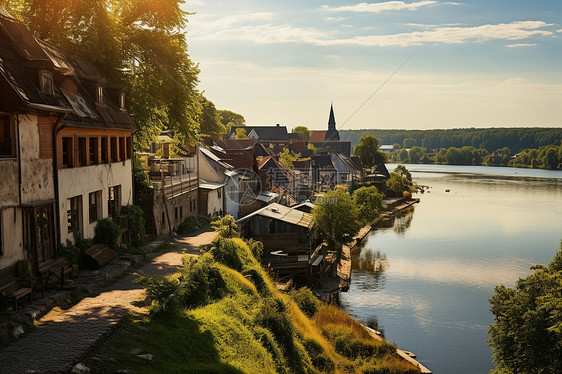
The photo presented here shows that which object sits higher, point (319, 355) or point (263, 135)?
point (263, 135)

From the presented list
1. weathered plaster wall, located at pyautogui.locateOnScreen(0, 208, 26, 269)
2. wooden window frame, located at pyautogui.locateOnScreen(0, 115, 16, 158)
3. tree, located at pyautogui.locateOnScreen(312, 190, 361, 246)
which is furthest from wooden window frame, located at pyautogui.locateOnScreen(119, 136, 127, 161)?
tree, located at pyautogui.locateOnScreen(312, 190, 361, 246)

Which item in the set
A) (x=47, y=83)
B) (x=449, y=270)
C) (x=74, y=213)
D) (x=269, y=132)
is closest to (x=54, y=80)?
(x=47, y=83)

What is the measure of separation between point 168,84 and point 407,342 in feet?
70.4

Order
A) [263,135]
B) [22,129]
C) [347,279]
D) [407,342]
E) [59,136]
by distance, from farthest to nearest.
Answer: [263,135]
[347,279]
[407,342]
[59,136]
[22,129]

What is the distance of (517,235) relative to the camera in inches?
2601

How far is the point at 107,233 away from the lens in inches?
911

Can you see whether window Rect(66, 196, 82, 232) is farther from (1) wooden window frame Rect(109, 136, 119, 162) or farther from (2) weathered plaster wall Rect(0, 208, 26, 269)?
(1) wooden window frame Rect(109, 136, 119, 162)

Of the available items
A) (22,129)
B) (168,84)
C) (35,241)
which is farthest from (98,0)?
(35,241)

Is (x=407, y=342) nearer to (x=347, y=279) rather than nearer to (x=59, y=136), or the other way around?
(x=347, y=279)

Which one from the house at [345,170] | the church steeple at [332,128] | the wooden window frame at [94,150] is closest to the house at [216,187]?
the wooden window frame at [94,150]

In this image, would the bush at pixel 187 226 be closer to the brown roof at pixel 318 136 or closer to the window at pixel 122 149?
the window at pixel 122 149

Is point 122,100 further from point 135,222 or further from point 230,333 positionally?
point 230,333

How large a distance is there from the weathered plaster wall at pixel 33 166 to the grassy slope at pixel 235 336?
5714 mm

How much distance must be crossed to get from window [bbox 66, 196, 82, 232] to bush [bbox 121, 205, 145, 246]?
179 inches
